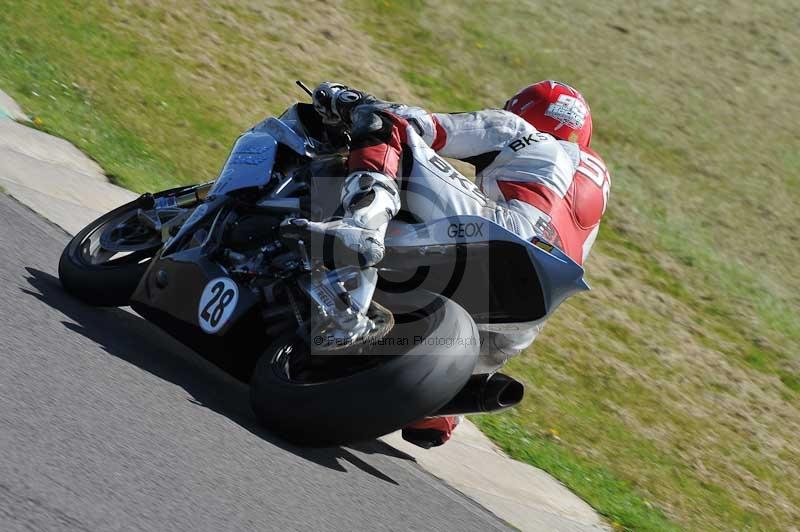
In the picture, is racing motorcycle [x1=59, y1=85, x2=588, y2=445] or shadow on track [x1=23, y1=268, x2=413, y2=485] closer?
racing motorcycle [x1=59, y1=85, x2=588, y2=445]

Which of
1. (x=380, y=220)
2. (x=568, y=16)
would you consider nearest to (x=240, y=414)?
(x=380, y=220)

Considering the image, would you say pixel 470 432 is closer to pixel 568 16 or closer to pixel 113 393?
pixel 113 393

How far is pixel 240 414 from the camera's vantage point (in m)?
4.52

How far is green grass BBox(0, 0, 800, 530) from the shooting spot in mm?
7508

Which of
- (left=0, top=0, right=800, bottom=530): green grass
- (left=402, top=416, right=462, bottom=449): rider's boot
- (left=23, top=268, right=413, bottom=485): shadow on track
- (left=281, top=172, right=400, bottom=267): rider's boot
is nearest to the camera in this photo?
(left=281, top=172, right=400, bottom=267): rider's boot

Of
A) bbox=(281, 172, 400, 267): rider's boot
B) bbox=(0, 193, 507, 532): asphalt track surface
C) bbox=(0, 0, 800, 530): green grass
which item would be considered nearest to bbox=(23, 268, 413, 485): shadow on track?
bbox=(0, 193, 507, 532): asphalt track surface

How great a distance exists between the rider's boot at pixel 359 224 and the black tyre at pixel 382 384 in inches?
11.4

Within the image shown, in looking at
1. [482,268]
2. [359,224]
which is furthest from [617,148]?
[359,224]

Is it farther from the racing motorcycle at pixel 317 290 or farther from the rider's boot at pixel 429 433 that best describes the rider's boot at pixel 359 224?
the rider's boot at pixel 429 433

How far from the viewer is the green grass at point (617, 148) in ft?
24.6

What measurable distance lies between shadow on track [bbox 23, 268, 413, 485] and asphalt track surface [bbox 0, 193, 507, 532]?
0.03 ft

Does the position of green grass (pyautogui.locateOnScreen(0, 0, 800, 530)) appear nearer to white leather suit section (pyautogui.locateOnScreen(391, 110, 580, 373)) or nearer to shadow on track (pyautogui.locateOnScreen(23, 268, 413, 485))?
white leather suit section (pyautogui.locateOnScreen(391, 110, 580, 373))

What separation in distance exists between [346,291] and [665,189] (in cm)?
949

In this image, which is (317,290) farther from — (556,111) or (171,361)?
(556,111)
